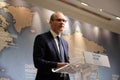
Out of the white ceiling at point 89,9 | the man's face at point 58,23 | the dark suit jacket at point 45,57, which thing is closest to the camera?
the dark suit jacket at point 45,57

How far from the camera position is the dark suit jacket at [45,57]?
86.9 inches

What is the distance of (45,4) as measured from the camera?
464 cm

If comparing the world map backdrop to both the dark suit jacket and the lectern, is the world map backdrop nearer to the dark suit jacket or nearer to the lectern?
the dark suit jacket

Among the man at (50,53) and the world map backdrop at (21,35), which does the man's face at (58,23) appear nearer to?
the man at (50,53)

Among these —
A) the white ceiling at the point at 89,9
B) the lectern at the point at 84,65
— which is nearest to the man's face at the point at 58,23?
the lectern at the point at 84,65

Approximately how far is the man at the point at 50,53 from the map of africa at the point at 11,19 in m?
1.38

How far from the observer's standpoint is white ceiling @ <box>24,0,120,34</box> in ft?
15.7

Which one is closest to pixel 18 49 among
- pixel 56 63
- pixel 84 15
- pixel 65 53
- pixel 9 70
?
pixel 9 70

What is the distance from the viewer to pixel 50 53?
7.55 ft

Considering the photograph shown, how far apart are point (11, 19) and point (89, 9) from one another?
1.98 meters

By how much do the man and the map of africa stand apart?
1375mm

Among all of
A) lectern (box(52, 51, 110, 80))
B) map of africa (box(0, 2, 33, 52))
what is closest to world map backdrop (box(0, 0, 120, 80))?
map of africa (box(0, 2, 33, 52))

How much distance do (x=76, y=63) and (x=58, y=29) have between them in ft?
1.71

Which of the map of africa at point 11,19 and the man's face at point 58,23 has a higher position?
the man's face at point 58,23
